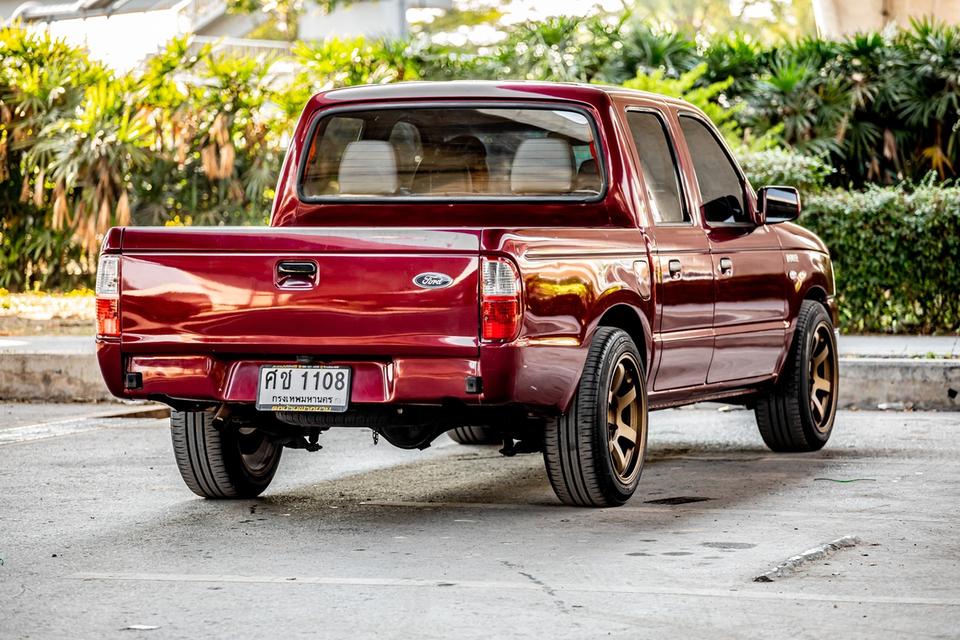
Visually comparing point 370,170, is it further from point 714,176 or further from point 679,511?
point 679,511

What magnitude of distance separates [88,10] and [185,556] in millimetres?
37845

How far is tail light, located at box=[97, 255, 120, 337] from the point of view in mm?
7176

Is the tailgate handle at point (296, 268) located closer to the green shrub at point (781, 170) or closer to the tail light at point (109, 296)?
the tail light at point (109, 296)

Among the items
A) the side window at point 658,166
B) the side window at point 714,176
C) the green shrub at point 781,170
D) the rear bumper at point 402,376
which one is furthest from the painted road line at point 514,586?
the green shrub at point 781,170

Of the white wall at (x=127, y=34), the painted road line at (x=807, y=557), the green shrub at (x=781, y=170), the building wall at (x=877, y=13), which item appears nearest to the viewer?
the painted road line at (x=807, y=557)

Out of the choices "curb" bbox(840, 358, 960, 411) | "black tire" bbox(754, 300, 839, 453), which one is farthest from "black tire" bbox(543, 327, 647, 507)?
"curb" bbox(840, 358, 960, 411)

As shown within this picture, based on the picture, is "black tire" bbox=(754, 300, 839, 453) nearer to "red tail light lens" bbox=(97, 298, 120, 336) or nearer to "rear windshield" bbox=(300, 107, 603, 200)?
"rear windshield" bbox=(300, 107, 603, 200)

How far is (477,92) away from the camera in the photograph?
8.27 m

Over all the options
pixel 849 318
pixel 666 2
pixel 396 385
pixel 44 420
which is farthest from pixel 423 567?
pixel 666 2

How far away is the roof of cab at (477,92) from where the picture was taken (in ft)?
26.6

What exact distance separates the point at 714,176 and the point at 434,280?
9.45 feet

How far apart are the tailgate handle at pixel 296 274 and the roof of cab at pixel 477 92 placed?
169 cm

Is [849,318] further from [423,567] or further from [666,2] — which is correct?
[666,2]

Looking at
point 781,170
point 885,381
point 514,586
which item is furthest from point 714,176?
point 781,170
